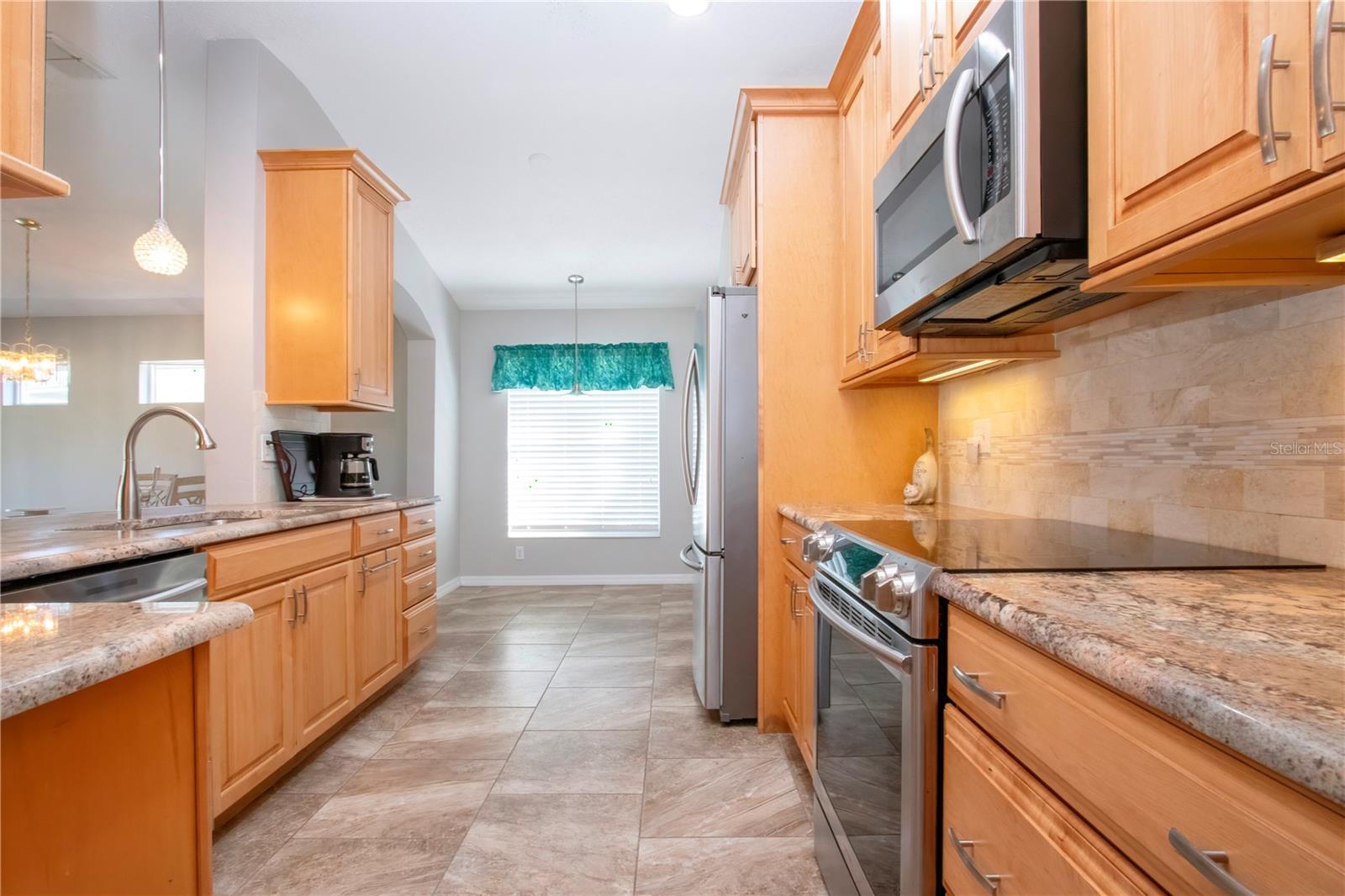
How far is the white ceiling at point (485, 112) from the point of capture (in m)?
2.59

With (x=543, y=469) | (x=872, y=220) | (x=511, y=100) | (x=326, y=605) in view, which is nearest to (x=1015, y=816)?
(x=872, y=220)

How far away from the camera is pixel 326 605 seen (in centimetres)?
235

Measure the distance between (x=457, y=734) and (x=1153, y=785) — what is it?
250 centimetres

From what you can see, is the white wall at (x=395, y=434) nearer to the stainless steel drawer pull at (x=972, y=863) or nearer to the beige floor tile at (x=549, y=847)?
the beige floor tile at (x=549, y=847)

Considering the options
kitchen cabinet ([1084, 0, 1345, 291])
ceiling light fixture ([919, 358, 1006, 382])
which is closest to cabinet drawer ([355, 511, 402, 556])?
ceiling light fixture ([919, 358, 1006, 382])

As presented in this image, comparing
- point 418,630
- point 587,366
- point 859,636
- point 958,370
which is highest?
point 587,366

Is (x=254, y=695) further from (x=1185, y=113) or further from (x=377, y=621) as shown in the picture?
(x=1185, y=113)

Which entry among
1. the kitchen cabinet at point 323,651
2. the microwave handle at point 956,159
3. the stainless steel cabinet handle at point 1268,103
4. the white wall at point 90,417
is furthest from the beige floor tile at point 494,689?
the white wall at point 90,417

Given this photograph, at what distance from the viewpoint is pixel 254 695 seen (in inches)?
76.5

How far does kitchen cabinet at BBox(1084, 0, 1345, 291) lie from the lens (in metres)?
0.68

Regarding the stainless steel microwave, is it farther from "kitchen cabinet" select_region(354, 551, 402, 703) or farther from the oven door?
"kitchen cabinet" select_region(354, 551, 402, 703)

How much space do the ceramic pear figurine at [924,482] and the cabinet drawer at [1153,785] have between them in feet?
4.93

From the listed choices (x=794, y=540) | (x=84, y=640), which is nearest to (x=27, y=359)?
(x=794, y=540)

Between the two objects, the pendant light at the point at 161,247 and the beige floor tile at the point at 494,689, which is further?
the beige floor tile at the point at 494,689
